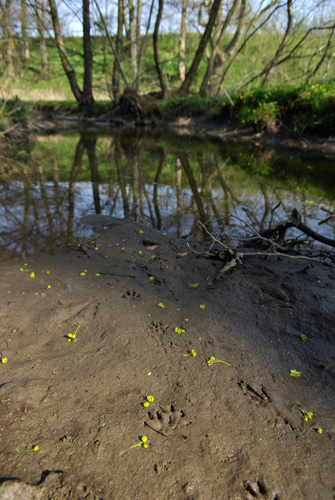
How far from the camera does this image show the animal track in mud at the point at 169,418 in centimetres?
163

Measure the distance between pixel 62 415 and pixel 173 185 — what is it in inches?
214

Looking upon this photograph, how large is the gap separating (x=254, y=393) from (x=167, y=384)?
1.70 ft

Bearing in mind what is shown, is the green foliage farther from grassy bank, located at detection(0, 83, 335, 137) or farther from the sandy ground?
the sandy ground

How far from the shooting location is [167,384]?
1866mm

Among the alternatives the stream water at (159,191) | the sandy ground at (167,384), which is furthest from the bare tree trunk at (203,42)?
the sandy ground at (167,384)

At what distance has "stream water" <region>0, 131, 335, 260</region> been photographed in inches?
172

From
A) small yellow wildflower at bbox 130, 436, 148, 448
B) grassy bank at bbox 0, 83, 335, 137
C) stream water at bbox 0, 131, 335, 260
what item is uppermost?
grassy bank at bbox 0, 83, 335, 137

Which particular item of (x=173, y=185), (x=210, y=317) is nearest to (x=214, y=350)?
(x=210, y=317)

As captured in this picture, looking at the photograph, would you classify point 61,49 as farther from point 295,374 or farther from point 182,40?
point 295,374

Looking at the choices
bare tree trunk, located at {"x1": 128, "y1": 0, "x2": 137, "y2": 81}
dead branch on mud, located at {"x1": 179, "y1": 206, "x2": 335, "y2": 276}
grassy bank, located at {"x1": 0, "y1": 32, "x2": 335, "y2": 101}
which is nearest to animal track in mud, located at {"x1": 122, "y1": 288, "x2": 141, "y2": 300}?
dead branch on mud, located at {"x1": 179, "y1": 206, "x2": 335, "y2": 276}

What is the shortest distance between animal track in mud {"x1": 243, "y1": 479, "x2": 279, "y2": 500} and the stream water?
91.8 inches

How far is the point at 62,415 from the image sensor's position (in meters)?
1.64

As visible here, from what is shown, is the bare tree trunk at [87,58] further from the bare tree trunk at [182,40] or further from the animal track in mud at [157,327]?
the animal track in mud at [157,327]

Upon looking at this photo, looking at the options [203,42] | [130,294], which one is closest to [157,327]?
[130,294]
